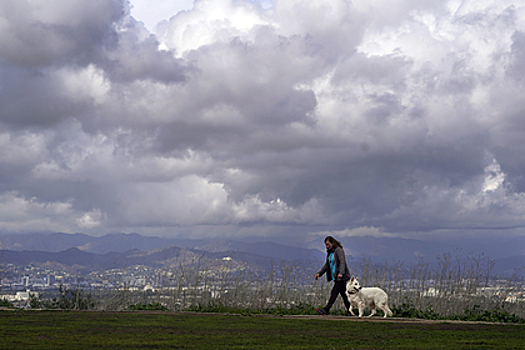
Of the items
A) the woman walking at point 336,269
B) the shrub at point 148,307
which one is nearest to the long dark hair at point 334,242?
the woman walking at point 336,269

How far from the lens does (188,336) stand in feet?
32.2

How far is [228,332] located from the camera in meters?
10.6

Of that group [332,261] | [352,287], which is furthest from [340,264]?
[352,287]

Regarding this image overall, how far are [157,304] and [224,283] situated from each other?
3061 millimetres

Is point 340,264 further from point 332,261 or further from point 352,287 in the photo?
point 352,287

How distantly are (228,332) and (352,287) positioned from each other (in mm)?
4719

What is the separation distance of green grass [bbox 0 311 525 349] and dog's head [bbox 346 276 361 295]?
879 millimetres

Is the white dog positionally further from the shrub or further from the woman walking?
the shrub

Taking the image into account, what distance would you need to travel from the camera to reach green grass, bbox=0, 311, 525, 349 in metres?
8.83

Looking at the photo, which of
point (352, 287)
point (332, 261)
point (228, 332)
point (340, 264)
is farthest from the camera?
point (332, 261)

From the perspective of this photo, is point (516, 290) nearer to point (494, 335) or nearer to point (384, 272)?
point (384, 272)

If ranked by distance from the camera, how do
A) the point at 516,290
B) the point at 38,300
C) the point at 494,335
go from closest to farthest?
1. the point at 494,335
2. the point at 38,300
3. the point at 516,290

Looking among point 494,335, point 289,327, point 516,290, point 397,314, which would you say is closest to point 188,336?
point 289,327

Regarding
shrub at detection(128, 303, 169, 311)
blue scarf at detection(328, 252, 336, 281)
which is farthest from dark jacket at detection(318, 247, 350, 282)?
shrub at detection(128, 303, 169, 311)
